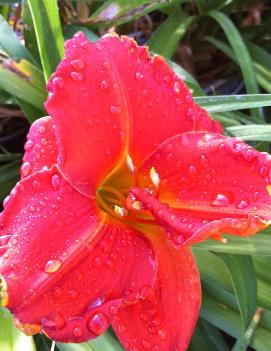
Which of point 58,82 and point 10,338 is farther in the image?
point 10,338

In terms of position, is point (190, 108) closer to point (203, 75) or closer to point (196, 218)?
point (196, 218)

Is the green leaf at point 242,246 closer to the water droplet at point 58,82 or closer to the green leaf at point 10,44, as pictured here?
the water droplet at point 58,82

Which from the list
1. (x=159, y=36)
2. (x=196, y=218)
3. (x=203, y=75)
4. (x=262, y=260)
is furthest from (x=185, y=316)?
(x=203, y=75)

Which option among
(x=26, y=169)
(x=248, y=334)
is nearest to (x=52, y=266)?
(x=26, y=169)

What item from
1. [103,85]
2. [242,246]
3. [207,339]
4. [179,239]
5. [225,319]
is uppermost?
[103,85]

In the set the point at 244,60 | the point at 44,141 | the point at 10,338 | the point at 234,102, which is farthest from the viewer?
the point at 244,60

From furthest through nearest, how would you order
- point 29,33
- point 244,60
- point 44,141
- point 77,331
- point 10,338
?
point 244,60
point 29,33
point 10,338
point 44,141
point 77,331

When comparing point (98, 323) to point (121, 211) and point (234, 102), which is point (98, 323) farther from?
point (234, 102)
